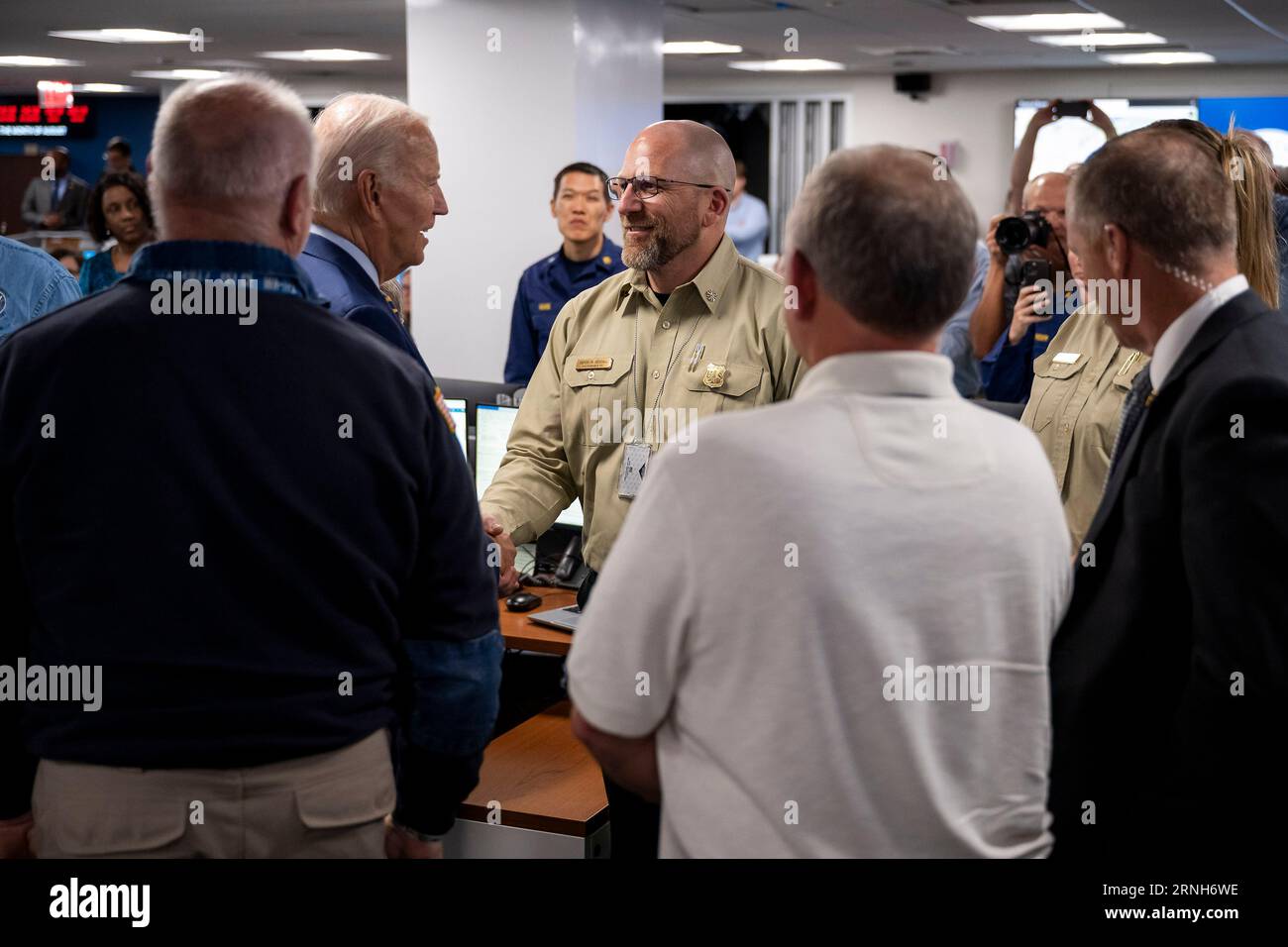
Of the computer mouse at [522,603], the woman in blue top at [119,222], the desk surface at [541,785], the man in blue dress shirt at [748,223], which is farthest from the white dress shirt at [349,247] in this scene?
the man in blue dress shirt at [748,223]

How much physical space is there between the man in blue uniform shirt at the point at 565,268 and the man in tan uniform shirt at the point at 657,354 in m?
3.09

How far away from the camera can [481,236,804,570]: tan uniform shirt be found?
2506 millimetres

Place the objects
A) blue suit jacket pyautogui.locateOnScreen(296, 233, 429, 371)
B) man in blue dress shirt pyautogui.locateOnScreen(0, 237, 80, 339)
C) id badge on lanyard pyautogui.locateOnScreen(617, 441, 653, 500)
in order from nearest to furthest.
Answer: blue suit jacket pyautogui.locateOnScreen(296, 233, 429, 371) < id badge on lanyard pyautogui.locateOnScreen(617, 441, 653, 500) < man in blue dress shirt pyautogui.locateOnScreen(0, 237, 80, 339)

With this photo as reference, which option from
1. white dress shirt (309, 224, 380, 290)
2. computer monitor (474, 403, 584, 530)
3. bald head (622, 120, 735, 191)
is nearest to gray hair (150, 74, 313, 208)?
white dress shirt (309, 224, 380, 290)

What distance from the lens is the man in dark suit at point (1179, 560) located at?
4.46ft

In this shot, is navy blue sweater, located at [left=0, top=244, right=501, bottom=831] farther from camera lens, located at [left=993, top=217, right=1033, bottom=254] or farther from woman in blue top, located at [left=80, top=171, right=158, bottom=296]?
woman in blue top, located at [left=80, top=171, right=158, bottom=296]

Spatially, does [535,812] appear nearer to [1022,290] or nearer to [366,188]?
[366,188]

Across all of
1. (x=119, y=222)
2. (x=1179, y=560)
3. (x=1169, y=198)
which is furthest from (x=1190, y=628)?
(x=119, y=222)

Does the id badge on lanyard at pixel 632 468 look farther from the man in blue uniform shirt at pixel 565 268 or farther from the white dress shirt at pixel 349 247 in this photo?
the man in blue uniform shirt at pixel 565 268

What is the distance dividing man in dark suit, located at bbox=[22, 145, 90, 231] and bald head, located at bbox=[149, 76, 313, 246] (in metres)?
13.1

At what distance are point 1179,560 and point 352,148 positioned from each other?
1336 mm

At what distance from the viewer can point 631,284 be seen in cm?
264

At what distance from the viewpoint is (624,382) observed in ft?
8.41
